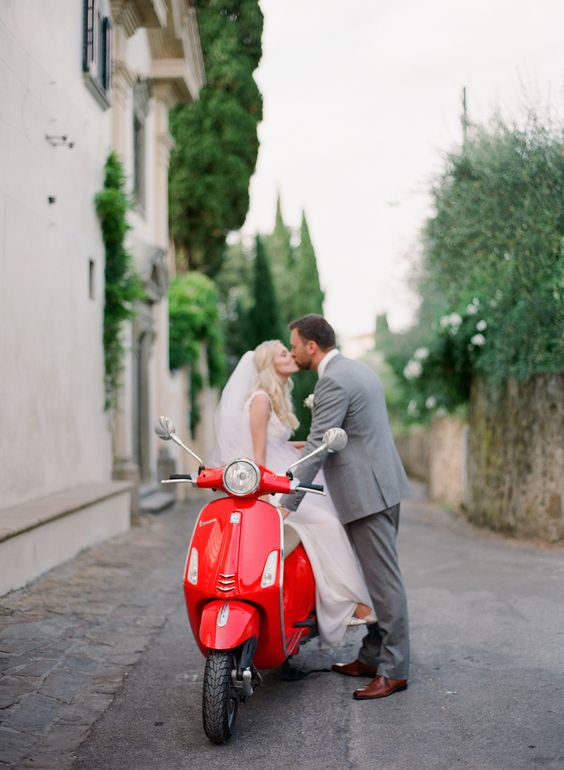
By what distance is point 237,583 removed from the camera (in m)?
4.08

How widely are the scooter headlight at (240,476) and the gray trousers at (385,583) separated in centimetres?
92

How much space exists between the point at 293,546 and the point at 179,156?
20.9 metres

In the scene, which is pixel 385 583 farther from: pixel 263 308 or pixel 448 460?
pixel 263 308

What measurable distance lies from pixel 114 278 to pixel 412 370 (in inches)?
235

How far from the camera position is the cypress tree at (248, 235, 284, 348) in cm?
3412

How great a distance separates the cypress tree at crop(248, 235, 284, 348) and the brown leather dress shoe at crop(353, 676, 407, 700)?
29.3 metres

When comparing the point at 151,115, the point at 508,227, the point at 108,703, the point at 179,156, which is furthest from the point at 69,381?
the point at 179,156

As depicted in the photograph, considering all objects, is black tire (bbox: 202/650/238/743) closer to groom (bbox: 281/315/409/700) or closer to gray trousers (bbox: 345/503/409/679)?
groom (bbox: 281/315/409/700)

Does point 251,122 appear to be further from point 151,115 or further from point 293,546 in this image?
point 293,546

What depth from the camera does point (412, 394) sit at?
16.9m

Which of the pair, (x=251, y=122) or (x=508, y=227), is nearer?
(x=508, y=227)

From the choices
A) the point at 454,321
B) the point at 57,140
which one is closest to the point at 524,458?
the point at 454,321

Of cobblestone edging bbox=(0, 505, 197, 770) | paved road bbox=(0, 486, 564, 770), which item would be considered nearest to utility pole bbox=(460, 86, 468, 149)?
paved road bbox=(0, 486, 564, 770)

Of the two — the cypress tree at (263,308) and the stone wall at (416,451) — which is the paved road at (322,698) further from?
the cypress tree at (263,308)
